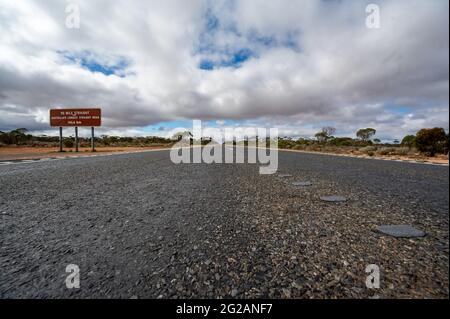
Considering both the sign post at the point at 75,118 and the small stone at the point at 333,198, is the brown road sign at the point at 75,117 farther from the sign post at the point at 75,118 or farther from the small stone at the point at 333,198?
the small stone at the point at 333,198

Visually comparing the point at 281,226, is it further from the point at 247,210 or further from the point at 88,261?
the point at 88,261

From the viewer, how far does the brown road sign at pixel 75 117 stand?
26.2 m

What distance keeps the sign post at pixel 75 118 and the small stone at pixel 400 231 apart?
3317cm

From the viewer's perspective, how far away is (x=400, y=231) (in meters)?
2.33

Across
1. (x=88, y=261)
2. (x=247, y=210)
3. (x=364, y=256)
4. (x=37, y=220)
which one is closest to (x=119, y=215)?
(x=37, y=220)

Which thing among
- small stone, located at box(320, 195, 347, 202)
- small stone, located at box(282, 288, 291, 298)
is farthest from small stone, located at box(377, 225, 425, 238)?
small stone, located at box(282, 288, 291, 298)

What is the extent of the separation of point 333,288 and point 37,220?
3.90 meters

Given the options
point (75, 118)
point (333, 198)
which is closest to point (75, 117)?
point (75, 118)

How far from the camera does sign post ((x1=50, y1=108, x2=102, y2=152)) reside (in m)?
26.2

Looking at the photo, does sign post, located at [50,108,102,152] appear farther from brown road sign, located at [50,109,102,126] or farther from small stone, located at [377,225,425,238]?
small stone, located at [377,225,425,238]

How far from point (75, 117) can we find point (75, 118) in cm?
14

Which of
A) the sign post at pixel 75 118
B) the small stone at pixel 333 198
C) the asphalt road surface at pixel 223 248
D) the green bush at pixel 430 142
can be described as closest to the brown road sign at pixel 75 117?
the sign post at pixel 75 118

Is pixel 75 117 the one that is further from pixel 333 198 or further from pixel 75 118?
pixel 333 198
